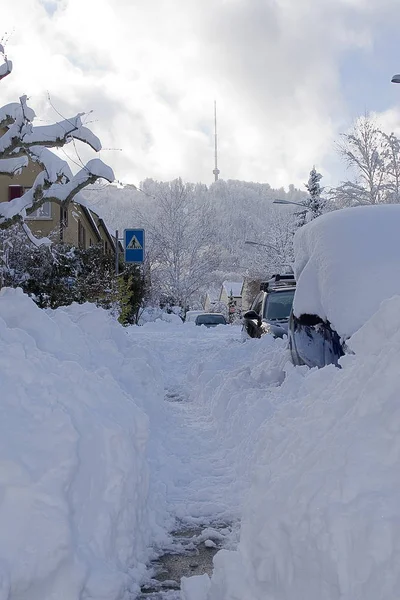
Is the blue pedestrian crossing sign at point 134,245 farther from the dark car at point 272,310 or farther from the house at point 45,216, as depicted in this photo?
the dark car at point 272,310

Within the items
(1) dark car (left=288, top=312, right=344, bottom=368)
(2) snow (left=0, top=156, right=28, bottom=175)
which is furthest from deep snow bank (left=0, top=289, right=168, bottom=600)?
(2) snow (left=0, top=156, right=28, bottom=175)

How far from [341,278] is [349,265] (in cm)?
19

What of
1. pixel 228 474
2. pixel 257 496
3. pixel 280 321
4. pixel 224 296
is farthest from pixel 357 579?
pixel 224 296

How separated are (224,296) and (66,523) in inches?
3191

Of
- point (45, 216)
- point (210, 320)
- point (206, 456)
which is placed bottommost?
point (210, 320)

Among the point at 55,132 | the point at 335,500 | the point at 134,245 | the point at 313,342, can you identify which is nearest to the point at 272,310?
the point at 313,342

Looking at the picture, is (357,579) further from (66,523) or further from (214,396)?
(214,396)

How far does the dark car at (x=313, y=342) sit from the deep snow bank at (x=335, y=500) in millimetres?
1887

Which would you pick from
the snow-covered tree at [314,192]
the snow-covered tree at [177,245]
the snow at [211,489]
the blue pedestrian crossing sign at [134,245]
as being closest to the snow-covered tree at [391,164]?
the snow-covered tree at [314,192]

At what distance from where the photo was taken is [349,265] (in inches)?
237

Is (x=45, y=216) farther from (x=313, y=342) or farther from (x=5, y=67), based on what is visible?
(x=313, y=342)

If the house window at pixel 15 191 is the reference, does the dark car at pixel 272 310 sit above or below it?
below

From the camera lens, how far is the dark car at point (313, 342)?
5.79 metres

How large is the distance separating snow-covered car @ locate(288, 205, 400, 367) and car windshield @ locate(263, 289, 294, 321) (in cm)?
348
